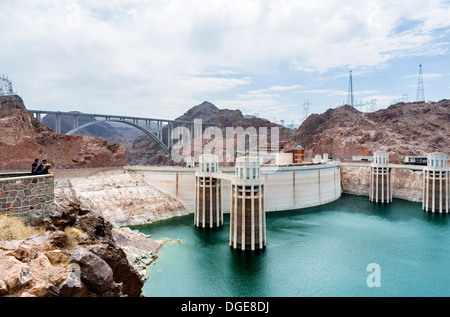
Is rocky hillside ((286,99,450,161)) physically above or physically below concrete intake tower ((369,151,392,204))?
above

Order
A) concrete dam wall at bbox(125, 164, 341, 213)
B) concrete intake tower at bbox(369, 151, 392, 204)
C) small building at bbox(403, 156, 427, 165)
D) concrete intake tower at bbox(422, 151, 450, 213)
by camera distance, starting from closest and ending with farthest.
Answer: concrete intake tower at bbox(422, 151, 450, 213) < concrete dam wall at bbox(125, 164, 341, 213) < concrete intake tower at bbox(369, 151, 392, 204) < small building at bbox(403, 156, 427, 165)

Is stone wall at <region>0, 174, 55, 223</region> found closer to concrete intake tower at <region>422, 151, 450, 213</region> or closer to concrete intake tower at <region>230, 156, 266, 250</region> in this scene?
concrete intake tower at <region>230, 156, 266, 250</region>

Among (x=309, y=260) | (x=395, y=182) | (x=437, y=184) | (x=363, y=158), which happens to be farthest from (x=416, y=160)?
(x=309, y=260)

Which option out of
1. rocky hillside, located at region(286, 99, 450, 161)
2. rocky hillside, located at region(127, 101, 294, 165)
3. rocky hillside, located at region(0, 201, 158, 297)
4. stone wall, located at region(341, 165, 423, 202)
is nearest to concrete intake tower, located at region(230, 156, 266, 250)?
rocky hillside, located at region(0, 201, 158, 297)

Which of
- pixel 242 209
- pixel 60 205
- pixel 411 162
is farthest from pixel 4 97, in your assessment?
pixel 411 162

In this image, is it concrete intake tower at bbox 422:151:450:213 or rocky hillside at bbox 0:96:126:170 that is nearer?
rocky hillside at bbox 0:96:126:170

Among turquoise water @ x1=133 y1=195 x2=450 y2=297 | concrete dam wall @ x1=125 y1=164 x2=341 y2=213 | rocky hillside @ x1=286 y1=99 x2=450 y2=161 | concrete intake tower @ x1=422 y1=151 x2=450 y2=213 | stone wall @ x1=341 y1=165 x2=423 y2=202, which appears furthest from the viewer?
rocky hillside @ x1=286 y1=99 x2=450 y2=161
